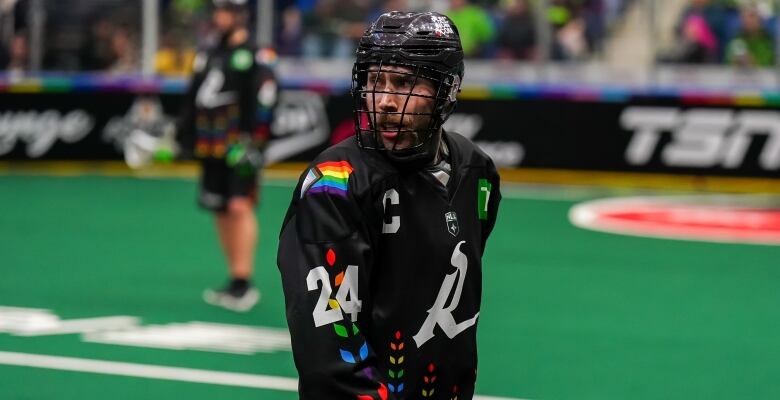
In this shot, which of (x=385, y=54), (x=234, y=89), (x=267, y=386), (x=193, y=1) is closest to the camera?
(x=385, y=54)

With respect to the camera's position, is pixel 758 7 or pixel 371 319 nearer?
pixel 371 319

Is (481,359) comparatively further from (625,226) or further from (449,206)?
(625,226)

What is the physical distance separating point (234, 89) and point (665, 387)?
11.8 feet

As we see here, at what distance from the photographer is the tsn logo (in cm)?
1502

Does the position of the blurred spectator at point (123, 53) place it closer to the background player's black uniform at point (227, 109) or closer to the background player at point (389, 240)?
the background player's black uniform at point (227, 109)

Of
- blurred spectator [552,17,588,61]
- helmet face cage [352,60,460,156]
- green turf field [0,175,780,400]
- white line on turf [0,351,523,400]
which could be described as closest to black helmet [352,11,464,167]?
helmet face cage [352,60,460,156]

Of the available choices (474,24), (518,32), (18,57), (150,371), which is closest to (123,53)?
(18,57)

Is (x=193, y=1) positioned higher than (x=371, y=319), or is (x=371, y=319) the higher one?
(x=371, y=319)

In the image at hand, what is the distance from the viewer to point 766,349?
8031mm

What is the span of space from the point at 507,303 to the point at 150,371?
9.44ft

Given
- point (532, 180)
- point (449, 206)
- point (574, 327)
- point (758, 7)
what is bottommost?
point (532, 180)

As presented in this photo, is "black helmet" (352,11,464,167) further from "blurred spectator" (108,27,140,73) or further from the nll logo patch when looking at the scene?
"blurred spectator" (108,27,140,73)

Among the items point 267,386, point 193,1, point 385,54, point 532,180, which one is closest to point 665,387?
point 267,386

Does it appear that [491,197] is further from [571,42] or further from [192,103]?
[571,42]
